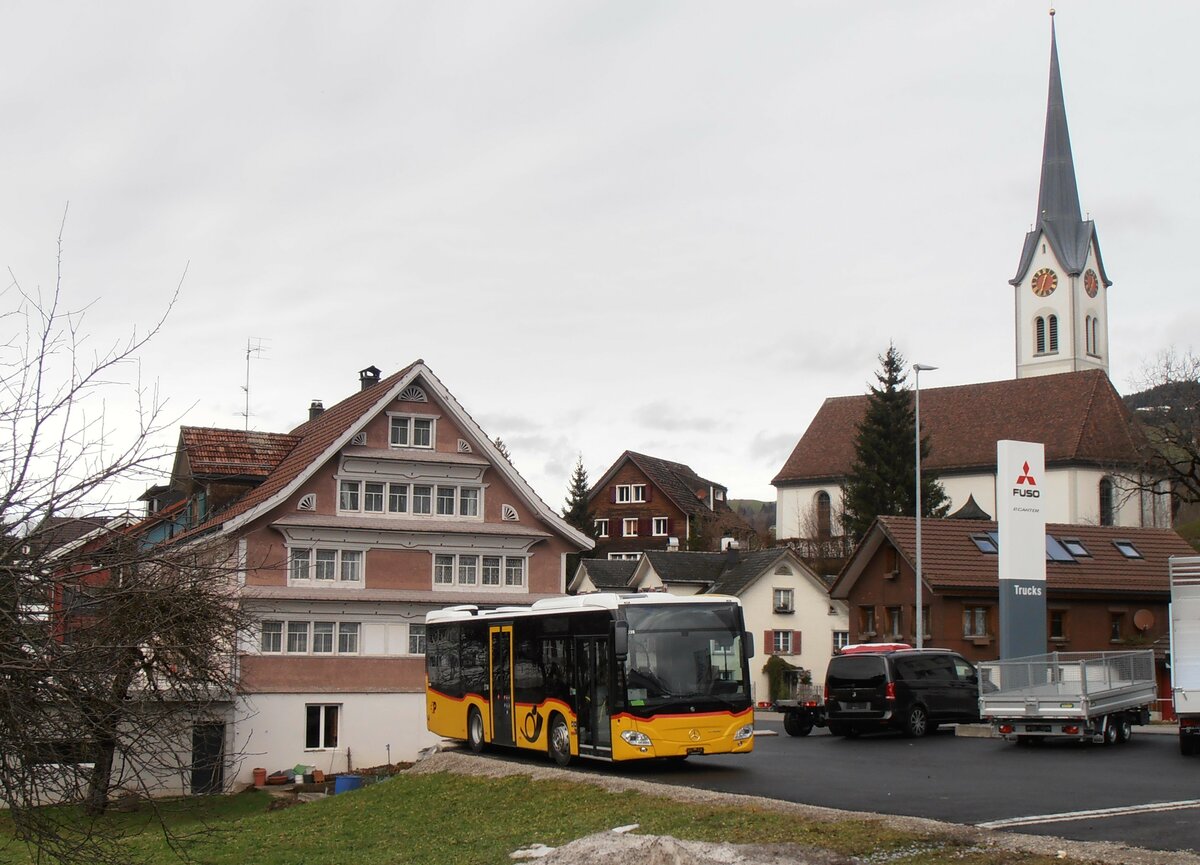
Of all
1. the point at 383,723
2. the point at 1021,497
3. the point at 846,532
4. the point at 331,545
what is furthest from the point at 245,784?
the point at 846,532

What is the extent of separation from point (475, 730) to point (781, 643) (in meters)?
41.2

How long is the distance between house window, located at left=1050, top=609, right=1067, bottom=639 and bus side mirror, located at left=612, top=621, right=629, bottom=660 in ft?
98.9

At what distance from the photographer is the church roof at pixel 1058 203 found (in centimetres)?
11806

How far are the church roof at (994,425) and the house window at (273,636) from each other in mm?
53760

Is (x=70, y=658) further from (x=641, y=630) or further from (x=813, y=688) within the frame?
(x=813, y=688)

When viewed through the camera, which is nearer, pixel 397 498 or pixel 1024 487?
pixel 1024 487

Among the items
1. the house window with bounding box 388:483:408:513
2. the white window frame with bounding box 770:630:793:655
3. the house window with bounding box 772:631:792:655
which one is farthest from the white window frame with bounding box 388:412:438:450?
the house window with bounding box 772:631:792:655

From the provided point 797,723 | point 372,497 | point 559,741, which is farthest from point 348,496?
point 559,741

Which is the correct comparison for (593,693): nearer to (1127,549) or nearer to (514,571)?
(514,571)

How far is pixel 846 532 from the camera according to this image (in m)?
81.6

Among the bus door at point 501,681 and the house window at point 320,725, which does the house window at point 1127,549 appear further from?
the bus door at point 501,681

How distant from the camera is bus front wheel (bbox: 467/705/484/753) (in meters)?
28.2

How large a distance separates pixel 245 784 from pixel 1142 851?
3366 cm

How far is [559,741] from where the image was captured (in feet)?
80.8
